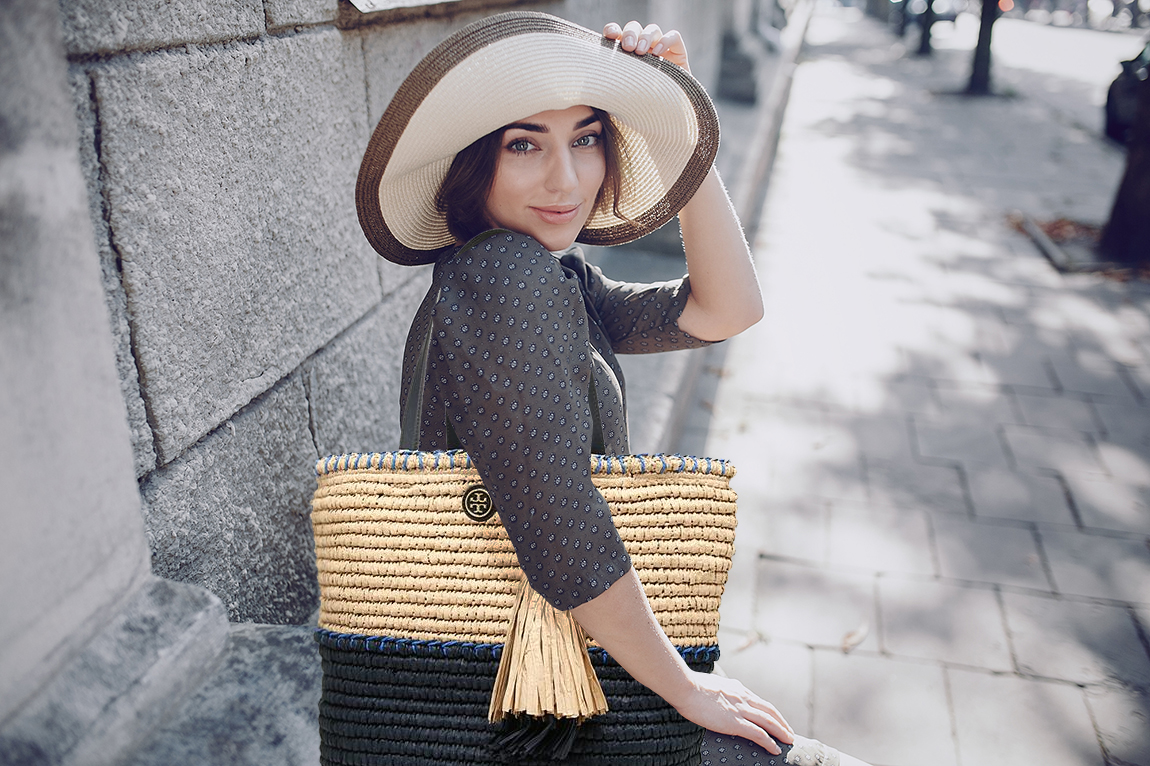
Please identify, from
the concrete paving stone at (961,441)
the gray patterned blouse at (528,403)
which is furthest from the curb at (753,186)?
the gray patterned blouse at (528,403)

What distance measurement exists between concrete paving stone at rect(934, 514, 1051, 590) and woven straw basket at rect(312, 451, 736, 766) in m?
2.19

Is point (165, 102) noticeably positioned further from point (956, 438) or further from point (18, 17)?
point (956, 438)

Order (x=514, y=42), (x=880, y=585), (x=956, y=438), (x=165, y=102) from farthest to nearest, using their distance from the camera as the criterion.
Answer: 1. (x=956, y=438)
2. (x=880, y=585)
3. (x=165, y=102)
4. (x=514, y=42)

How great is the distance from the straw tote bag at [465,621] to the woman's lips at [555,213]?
18.6 inches

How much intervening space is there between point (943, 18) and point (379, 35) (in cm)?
2028

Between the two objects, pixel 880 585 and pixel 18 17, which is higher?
pixel 18 17

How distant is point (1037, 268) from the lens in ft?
19.7

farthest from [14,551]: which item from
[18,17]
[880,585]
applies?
[880,585]

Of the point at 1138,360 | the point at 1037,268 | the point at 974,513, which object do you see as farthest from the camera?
the point at 1037,268

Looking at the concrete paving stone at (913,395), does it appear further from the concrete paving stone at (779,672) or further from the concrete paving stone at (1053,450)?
the concrete paving stone at (779,672)

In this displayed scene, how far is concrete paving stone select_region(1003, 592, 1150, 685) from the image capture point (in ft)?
8.60

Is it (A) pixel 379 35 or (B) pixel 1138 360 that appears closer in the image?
(A) pixel 379 35

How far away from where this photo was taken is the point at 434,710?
1289mm

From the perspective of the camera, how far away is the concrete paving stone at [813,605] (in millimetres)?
2805
